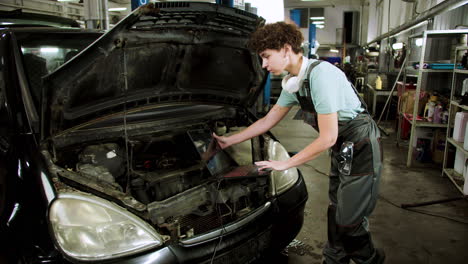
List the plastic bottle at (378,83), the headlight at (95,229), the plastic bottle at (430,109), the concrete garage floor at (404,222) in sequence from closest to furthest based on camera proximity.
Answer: the headlight at (95,229)
the concrete garage floor at (404,222)
the plastic bottle at (430,109)
the plastic bottle at (378,83)

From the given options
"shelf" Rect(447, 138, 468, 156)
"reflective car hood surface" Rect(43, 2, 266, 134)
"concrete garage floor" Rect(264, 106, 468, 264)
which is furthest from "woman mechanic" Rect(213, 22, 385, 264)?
"shelf" Rect(447, 138, 468, 156)

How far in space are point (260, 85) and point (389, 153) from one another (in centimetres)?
341

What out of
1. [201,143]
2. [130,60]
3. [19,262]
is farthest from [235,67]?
[19,262]

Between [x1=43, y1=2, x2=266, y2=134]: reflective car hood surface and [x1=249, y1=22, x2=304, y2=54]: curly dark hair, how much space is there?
0.24 meters

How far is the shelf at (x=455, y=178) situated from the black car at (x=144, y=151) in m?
2.33

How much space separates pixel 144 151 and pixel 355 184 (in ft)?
4.49

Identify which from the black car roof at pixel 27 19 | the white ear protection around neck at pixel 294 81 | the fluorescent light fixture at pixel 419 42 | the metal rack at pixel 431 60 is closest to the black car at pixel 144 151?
the white ear protection around neck at pixel 294 81

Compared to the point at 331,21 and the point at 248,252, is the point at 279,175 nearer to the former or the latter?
the point at 248,252

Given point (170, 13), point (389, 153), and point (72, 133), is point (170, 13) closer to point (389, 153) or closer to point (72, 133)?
point (72, 133)

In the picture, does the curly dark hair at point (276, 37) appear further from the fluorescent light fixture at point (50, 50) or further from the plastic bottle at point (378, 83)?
the plastic bottle at point (378, 83)

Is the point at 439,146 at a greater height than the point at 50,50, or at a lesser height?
lesser

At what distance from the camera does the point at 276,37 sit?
154 centimetres

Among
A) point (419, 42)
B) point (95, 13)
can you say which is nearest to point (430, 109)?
point (419, 42)

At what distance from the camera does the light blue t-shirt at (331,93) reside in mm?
1546
